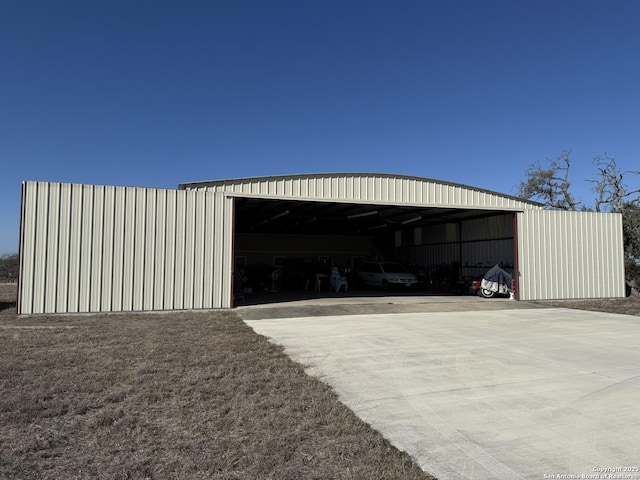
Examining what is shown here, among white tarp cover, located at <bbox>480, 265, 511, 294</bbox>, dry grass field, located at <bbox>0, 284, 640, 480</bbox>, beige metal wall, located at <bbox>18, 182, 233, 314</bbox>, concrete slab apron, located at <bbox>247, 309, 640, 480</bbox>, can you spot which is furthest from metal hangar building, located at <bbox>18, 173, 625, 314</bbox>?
dry grass field, located at <bbox>0, 284, 640, 480</bbox>

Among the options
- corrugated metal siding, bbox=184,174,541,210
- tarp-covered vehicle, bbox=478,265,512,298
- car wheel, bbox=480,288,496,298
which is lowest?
car wheel, bbox=480,288,496,298

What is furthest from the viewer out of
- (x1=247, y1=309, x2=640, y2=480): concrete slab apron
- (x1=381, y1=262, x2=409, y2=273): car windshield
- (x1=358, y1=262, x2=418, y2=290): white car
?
(x1=381, y1=262, x2=409, y2=273): car windshield

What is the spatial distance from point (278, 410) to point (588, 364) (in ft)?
16.2

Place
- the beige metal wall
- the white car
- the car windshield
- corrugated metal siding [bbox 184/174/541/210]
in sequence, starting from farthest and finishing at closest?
the car windshield
the white car
corrugated metal siding [bbox 184/174/541/210]
the beige metal wall

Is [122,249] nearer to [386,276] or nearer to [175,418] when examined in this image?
[175,418]

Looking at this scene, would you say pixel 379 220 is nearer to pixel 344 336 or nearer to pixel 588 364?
pixel 344 336

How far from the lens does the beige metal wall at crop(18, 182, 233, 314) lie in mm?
11984

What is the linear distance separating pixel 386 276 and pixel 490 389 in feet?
61.1

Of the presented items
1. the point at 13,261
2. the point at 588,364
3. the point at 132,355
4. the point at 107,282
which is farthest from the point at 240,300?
the point at 13,261

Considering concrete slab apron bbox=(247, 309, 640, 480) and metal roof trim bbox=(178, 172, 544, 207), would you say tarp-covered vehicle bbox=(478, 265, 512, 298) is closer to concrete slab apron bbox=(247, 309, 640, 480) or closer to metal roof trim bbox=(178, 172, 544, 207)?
metal roof trim bbox=(178, 172, 544, 207)

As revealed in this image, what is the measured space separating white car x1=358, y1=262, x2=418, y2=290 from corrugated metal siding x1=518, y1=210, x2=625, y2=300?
23.9 ft

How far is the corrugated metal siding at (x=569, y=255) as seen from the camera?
56.7ft

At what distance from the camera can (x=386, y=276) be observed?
2416 cm

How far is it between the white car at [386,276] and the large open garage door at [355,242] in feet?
3.03
